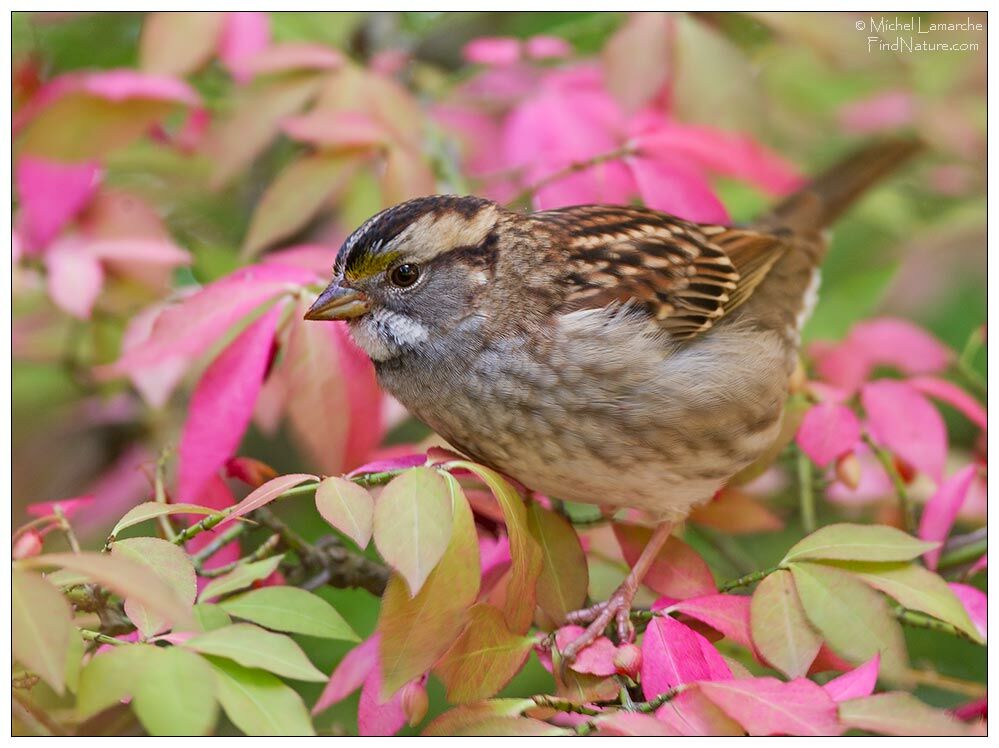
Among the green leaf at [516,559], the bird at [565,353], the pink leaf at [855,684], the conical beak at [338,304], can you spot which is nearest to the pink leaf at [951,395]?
the bird at [565,353]

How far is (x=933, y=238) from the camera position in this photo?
267 cm

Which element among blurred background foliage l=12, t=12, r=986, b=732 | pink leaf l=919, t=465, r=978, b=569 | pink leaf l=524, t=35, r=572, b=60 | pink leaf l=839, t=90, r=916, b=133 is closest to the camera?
pink leaf l=919, t=465, r=978, b=569

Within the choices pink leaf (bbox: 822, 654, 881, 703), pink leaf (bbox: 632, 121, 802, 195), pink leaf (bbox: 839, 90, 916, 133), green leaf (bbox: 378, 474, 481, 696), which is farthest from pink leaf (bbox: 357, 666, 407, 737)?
pink leaf (bbox: 839, 90, 916, 133)

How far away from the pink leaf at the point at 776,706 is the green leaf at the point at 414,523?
1.13 ft

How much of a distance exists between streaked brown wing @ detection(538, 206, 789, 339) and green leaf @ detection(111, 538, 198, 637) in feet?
2.67

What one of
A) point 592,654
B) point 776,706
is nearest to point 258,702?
→ point 592,654

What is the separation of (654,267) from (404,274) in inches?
18.8

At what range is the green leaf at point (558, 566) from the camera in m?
1.48

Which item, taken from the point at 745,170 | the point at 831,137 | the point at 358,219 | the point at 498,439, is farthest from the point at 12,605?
the point at 831,137

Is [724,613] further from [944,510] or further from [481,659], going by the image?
[944,510]

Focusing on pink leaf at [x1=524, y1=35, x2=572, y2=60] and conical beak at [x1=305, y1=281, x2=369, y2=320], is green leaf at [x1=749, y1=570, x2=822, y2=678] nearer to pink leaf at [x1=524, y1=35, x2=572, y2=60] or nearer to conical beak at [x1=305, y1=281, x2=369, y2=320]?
conical beak at [x1=305, y1=281, x2=369, y2=320]

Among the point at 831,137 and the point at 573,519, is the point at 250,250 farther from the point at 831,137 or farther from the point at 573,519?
the point at 831,137

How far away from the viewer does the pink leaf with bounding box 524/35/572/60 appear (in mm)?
2316

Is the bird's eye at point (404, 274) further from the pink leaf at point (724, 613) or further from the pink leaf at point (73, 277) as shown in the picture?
the pink leaf at point (724, 613)
